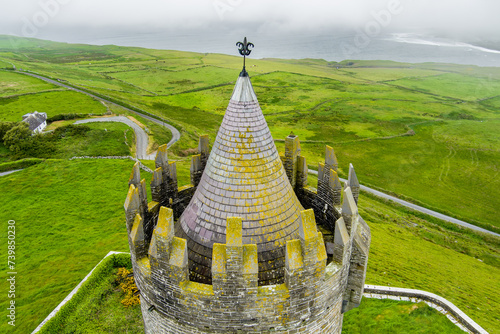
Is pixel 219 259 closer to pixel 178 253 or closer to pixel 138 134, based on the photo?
pixel 178 253

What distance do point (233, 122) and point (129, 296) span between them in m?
18.1

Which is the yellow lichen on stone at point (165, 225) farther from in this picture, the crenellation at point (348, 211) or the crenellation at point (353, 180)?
the crenellation at point (353, 180)

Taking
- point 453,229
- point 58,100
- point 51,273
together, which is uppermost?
point 58,100

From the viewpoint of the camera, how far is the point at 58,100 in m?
82.2

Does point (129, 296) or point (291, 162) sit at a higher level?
point (291, 162)

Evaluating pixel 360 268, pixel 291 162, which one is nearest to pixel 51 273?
pixel 291 162

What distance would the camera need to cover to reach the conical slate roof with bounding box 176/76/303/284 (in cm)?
823

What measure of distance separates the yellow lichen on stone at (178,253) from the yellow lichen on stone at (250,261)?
1.55 m

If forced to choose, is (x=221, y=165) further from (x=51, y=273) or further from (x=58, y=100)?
(x=58, y=100)

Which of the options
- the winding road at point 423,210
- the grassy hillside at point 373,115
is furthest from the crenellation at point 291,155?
the grassy hillside at point 373,115

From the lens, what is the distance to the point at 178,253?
7195mm

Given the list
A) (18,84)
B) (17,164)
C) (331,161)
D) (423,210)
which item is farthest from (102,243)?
(18,84)

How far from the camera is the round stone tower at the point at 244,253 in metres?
7.06

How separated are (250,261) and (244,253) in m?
0.24
